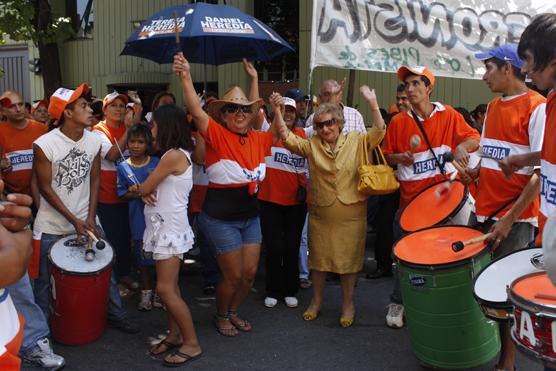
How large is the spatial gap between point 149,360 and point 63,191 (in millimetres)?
1448

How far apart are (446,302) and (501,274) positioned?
0.60m

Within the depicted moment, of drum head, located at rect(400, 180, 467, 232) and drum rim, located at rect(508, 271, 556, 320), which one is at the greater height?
drum rim, located at rect(508, 271, 556, 320)

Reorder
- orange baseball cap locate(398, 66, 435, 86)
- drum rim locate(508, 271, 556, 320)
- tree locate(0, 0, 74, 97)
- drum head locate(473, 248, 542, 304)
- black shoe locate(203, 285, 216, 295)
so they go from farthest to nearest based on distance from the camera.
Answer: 1. tree locate(0, 0, 74, 97)
2. black shoe locate(203, 285, 216, 295)
3. orange baseball cap locate(398, 66, 435, 86)
4. drum head locate(473, 248, 542, 304)
5. drum rim locate(508, 271, 556, 320)

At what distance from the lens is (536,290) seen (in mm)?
2486

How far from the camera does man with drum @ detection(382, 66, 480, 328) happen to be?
15.4 ft

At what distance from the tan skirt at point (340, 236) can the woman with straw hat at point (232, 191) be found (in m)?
0.56

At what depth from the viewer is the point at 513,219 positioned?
3496 millimetres

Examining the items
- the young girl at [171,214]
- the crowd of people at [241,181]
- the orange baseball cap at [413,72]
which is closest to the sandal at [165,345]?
the crowd of people at [241,181]

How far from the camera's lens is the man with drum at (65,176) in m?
4.30

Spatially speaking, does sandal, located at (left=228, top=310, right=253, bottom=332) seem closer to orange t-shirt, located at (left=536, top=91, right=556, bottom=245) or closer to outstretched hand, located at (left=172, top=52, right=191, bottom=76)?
outstretched hand, located at (left=172, top=52, right=191, bottom=76)

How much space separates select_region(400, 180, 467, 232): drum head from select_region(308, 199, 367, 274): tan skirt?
1.75 feet

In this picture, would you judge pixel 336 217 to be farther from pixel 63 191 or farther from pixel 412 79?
pixel 63 191

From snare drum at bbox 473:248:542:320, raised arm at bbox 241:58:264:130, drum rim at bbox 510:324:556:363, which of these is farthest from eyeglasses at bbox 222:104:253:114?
drum rim at bbox 510:324:556:363

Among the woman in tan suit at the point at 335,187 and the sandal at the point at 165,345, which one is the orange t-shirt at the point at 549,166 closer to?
the woman in tan suit at the point at 335,187
